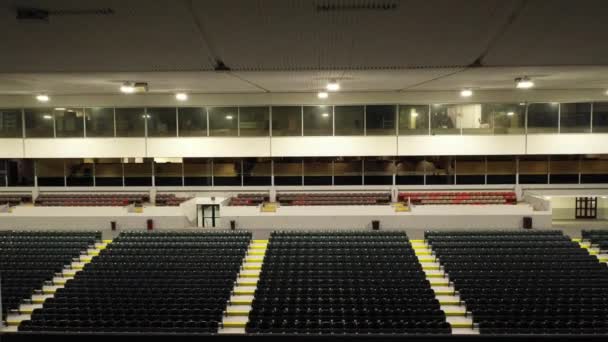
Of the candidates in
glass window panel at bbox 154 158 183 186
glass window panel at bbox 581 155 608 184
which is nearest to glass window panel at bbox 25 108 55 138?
glass window panel at bbox 154 158 183 186

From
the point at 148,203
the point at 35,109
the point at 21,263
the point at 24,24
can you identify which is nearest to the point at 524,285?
the point at 24,24

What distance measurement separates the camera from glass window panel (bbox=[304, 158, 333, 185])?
19.1 meters

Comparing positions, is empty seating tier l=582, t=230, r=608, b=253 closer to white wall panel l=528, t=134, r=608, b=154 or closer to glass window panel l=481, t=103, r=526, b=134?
white wall panel l=528, t=134, r=608, b=154

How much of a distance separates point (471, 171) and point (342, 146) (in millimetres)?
5167

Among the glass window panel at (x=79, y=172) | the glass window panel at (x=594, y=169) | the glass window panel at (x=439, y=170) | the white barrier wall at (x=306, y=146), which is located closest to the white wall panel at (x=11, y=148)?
the white barrier wall at (x=306, y=146)

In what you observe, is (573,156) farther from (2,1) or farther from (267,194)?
(2,1)

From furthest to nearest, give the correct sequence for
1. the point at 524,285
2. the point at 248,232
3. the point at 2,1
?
the point at 248,232
the point at 524,285
the point at 2,1

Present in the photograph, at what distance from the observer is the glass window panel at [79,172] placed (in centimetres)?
1928

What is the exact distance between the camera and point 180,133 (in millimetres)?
18719

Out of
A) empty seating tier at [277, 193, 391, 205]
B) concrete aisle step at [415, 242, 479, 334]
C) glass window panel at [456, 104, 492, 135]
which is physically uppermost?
glass window panel at [456, 104, 492, 135]

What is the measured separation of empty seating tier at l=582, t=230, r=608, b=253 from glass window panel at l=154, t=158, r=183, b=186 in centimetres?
1429

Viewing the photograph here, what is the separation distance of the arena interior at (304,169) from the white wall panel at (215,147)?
0.25ft

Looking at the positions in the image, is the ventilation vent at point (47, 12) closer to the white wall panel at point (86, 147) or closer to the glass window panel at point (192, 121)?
the glass window panel at point (192, 121)

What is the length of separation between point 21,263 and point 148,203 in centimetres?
660
